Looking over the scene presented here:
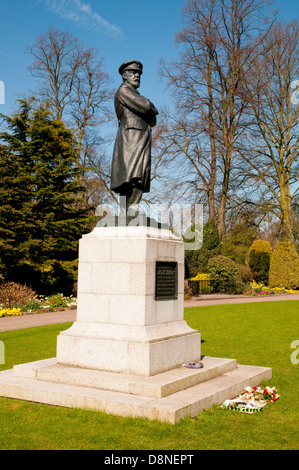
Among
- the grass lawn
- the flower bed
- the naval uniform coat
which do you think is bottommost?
the flower bed

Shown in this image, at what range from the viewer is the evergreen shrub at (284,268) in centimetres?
2658

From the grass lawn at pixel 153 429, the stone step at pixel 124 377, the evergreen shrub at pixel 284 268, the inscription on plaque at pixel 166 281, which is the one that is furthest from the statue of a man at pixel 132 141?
the evergreen shrub at pixel 284 268

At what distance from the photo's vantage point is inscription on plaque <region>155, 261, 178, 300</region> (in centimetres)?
655

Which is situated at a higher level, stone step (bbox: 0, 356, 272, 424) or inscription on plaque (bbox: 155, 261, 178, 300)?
inscription on plaque (bbox: 155, 261, 178, 300)

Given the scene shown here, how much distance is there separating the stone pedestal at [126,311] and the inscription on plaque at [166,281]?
0.05 meters

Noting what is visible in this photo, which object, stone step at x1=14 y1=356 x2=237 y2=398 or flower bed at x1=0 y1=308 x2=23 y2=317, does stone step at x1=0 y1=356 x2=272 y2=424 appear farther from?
flower bed at x1=0 y1=308 x2=23 y2=317

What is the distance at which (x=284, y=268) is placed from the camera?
2667 centimetres

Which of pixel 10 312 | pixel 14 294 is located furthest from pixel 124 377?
pixel 14 294

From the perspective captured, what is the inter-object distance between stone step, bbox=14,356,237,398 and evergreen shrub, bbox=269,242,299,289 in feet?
68.2

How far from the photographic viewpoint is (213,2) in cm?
2702

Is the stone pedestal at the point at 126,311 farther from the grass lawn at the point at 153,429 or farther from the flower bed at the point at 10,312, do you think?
the flower bed at the point at 10,312

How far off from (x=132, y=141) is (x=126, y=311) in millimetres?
2638

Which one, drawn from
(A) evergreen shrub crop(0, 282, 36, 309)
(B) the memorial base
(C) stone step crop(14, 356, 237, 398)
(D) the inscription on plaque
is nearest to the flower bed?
(A) evergreen shrub crop(0, 282, 36, 309)
